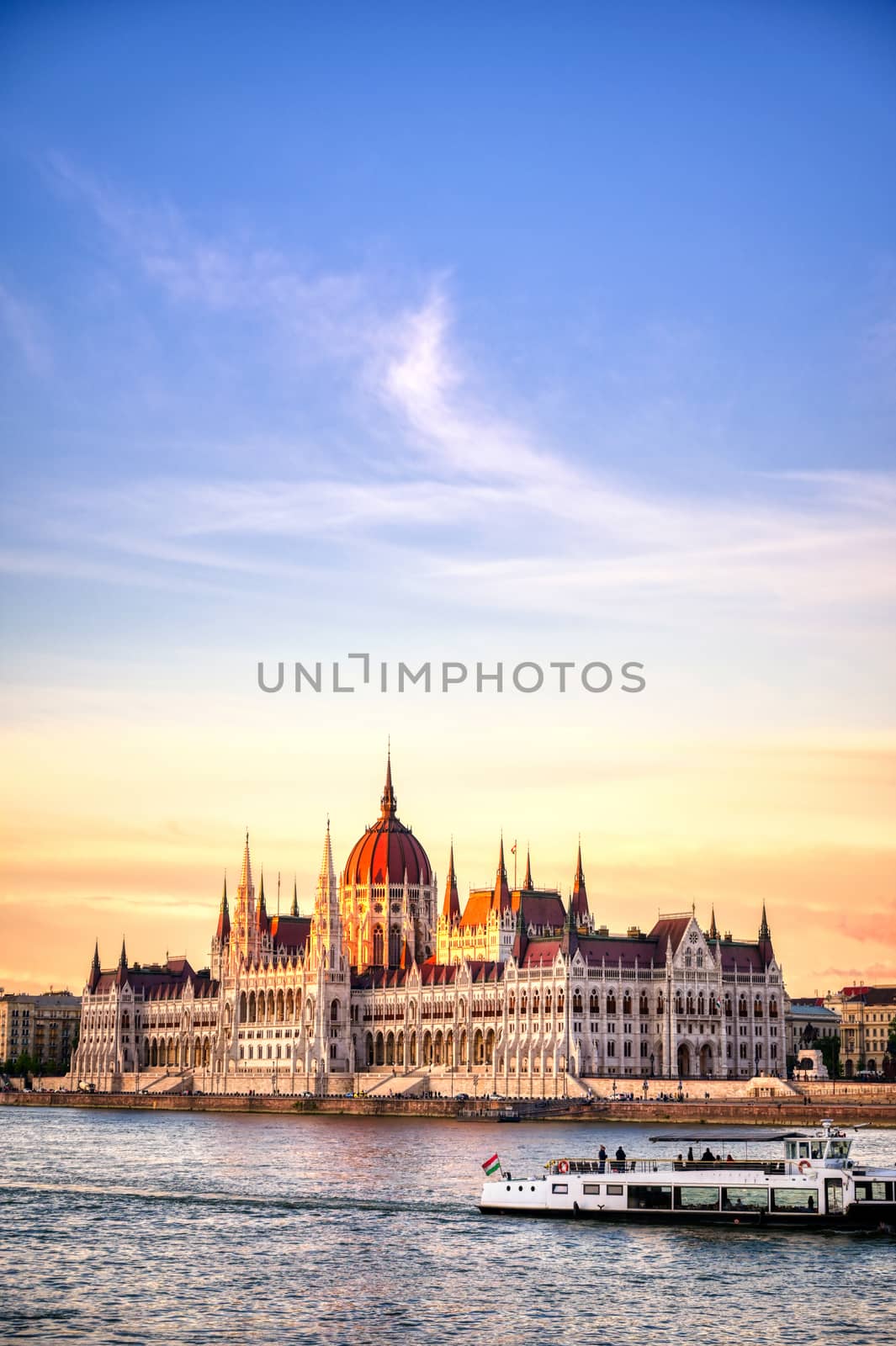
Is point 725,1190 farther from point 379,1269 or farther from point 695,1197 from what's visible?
point 379,1269

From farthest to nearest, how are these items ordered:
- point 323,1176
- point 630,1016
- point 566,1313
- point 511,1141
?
point 630,1016 < point 511,1141 < point 323,1176 < point 566,1313

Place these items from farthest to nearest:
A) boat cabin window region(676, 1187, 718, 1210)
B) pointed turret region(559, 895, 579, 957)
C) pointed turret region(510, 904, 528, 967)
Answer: pointed turret region(510, 904, 528, 967)
pointed turret region(559, 895, 579, 957)
boat cabin window region(676, 1187, 718, 1210)

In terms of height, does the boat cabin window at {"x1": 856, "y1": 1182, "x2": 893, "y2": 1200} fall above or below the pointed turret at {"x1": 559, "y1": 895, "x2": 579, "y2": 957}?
below

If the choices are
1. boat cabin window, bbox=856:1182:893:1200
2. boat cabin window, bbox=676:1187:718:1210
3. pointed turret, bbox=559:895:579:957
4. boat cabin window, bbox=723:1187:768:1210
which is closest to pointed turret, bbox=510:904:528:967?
pointed turret, bbox=559:895:579:957

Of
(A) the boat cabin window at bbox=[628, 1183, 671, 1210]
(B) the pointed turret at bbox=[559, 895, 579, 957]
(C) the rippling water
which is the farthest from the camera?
(B) the pointed turret at bbox=[559, 895, 579, 957]

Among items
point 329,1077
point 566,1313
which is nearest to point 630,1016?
point 329,1077

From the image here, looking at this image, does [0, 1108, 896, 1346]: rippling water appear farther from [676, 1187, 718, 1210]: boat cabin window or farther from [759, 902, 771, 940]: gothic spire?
[759, 902, 771, 940]: gothic spire

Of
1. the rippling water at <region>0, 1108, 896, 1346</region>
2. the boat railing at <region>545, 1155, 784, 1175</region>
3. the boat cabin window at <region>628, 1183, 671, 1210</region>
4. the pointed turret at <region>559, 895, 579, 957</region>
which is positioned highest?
the pointed turret at <region>559, 895, 579, 957</region>

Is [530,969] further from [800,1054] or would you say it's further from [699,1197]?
[699,1197]
